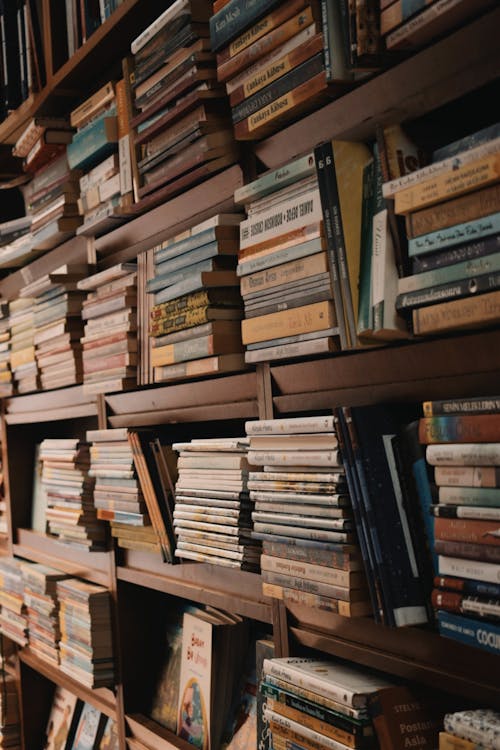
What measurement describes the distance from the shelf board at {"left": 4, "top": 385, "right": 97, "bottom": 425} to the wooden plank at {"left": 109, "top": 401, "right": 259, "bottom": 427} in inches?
8.0

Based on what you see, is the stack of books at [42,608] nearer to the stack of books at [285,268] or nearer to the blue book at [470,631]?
the stack of books at [285,268]

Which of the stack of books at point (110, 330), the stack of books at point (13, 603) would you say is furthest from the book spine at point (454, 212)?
the stack of books at point (13, 603)

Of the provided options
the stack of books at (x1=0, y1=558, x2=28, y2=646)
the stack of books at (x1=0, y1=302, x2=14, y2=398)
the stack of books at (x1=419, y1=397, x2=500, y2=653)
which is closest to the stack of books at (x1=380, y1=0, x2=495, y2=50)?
the stack of books at (x1=419, y1=397, x2=500, y2=653)

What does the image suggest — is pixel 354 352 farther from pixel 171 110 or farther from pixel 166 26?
pixel 166 26

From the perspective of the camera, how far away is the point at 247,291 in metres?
1.55

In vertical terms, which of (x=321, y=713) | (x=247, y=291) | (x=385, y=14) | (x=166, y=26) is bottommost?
(x=321, y=713)

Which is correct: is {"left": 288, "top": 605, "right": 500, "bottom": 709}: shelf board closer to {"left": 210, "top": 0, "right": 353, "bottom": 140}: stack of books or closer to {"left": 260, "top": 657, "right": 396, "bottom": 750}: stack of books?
{"left": 260, "top": 657, "right": 396, "bottom": 750}: stack of books

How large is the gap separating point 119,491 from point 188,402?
0.39 metres

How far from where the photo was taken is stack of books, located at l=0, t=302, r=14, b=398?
2.78m

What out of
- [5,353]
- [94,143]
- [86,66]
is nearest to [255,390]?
[94,143]

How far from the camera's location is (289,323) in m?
1.45

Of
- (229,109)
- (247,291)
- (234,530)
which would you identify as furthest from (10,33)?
(234,530)

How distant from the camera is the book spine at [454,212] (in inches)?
41.7

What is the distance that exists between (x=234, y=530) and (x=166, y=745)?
66 cm
